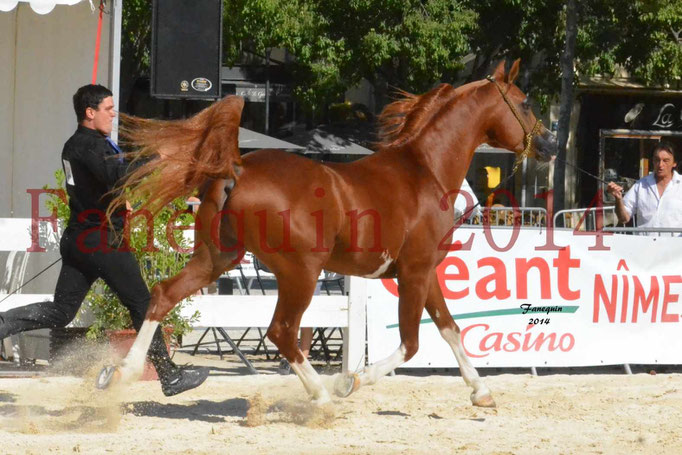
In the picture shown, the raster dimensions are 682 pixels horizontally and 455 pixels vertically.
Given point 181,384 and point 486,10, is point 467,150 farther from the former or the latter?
point 486,10

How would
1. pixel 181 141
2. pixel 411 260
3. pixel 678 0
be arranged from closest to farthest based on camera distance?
pixel 181 141
pixel 411 260
pixel 678 0

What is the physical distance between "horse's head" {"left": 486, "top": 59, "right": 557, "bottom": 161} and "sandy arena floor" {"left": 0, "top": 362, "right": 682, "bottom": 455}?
1.74 m

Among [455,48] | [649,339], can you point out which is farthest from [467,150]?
[455,48]

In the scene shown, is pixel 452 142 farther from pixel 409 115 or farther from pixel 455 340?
pixel 455 340

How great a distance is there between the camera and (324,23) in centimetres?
2005

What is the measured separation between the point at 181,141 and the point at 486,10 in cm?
1572

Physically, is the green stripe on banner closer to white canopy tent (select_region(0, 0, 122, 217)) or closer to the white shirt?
the white shirt

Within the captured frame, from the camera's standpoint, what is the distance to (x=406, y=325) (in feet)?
21.4

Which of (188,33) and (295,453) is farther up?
(188,33)

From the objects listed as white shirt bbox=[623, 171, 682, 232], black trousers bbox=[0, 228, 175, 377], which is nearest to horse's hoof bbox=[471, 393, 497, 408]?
black trousers bbox=[0, 228, 175, 377]

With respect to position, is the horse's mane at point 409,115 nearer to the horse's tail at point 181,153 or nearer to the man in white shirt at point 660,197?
the horse's tail at point 181,153

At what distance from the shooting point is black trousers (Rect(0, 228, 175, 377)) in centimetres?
620

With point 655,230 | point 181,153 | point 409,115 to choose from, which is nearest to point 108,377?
point 181,153

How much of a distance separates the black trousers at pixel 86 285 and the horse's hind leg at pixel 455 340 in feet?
5.68
